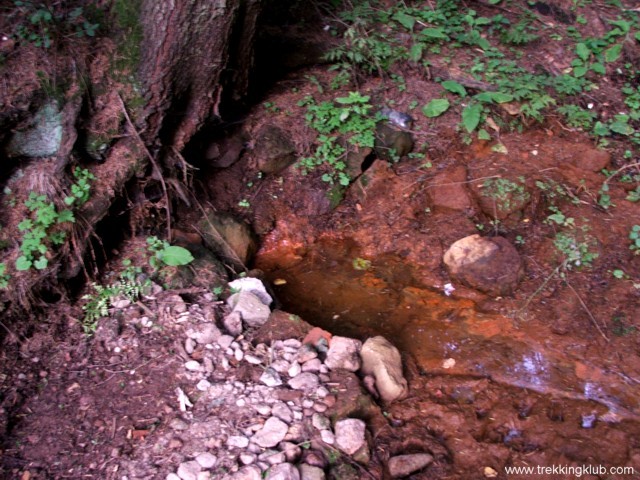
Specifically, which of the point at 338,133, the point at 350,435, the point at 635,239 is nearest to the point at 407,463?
the point at 350,435

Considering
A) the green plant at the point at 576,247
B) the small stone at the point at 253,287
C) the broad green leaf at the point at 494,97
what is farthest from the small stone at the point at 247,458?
the broad green leaf at the point at 494,97

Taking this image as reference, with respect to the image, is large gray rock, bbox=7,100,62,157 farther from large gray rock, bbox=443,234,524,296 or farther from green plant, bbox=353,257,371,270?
large gray rock, bbox=443,234,524,296

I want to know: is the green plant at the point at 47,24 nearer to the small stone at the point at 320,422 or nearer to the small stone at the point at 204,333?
the small stone at the point at 204,333

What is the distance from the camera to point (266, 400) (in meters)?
2.80

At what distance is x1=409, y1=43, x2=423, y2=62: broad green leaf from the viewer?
5055 mm

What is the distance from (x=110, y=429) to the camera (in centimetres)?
268

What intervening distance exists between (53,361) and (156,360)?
0.63 metres

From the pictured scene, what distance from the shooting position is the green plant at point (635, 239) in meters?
3.99

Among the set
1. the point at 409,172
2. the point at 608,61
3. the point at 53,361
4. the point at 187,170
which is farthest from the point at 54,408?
the point at 608,61

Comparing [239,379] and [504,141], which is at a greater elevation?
[504,141]

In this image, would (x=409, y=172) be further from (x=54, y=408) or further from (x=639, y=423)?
(x=54, y=408)

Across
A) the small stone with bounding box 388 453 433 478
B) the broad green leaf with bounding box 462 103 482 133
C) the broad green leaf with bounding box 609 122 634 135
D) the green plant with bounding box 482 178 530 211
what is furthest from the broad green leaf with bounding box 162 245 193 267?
the broad green leaf with bounding box 609 122 634 135

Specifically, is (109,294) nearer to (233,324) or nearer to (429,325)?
(233,324)

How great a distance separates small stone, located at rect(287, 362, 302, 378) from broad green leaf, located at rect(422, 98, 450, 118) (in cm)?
301
